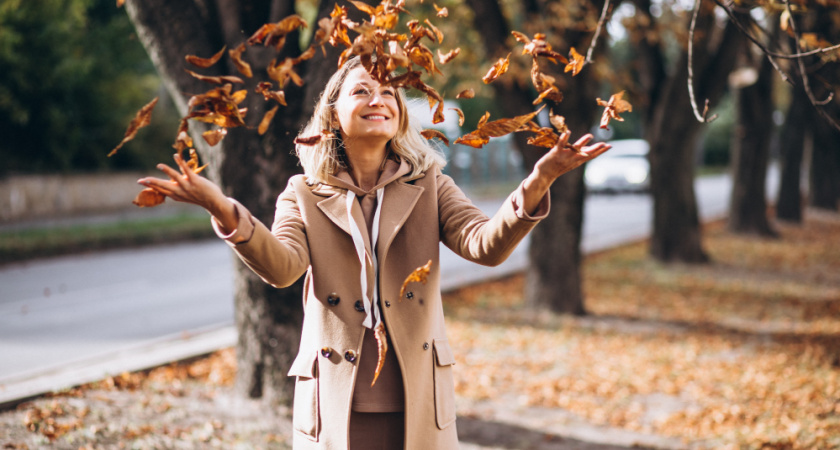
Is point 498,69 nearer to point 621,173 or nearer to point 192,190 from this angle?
point 192,190

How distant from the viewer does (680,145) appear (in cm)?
1141

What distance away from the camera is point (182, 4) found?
447cm

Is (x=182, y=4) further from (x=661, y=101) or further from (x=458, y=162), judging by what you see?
(x=458, y=162)

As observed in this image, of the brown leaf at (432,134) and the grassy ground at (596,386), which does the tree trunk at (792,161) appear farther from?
the brown leaf at (432,134)

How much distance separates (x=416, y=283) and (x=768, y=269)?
1122 cm

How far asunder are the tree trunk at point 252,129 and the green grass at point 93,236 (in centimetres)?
964

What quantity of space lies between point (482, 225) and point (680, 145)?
9.98 m

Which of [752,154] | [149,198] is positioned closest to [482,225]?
[149,198]

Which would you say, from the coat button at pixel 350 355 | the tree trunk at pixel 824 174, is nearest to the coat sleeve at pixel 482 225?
the coat button at pixel 350 355

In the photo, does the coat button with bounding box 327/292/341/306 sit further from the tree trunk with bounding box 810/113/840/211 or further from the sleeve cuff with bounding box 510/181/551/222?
the tree trunk with bounding box 810/113/840/211

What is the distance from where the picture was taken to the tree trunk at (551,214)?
7891mm

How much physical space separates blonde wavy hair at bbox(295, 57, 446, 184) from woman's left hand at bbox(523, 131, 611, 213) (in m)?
0.53

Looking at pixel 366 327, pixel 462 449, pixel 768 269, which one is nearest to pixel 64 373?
pixel 462 449

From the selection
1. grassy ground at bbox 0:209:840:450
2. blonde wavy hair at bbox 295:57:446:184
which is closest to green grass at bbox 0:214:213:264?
grassy ground at bbox 0:209:840:450
